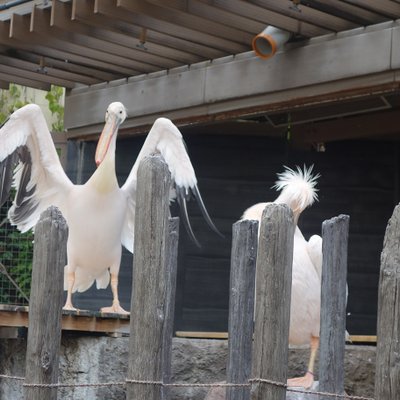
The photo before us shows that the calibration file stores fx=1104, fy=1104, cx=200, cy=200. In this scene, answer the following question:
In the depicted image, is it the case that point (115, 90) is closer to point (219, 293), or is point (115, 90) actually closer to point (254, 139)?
point (254, 139)

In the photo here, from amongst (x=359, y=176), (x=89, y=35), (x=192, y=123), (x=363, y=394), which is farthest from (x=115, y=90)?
(x=363, y=394)

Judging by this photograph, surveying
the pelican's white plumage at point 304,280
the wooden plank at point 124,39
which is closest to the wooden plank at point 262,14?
the wooden plank at point 124,39

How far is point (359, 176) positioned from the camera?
9.22m

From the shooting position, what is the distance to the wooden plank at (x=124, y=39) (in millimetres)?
7102

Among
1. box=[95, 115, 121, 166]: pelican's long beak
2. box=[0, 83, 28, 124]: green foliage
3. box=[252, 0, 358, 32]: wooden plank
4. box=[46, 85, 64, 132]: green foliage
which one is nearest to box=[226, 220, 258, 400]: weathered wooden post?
box=[252, 0, 358, 32]: wooden plank

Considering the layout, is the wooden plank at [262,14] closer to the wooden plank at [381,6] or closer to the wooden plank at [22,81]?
the wooden plank at [381,6]

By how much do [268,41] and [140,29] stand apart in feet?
3.16

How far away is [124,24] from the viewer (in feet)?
24.0

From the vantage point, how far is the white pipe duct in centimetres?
688

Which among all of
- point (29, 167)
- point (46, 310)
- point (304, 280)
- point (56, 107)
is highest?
point (56, 107)

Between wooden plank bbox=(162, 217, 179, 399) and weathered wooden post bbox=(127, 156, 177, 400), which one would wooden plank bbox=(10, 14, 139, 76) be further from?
weathered wooden post bbox=(127, 156, 177, 400)

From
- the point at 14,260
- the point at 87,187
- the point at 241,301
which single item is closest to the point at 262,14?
the point at 87,187

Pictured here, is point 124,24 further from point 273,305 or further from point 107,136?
point 273,305

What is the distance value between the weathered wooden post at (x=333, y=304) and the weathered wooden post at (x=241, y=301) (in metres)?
0.35
